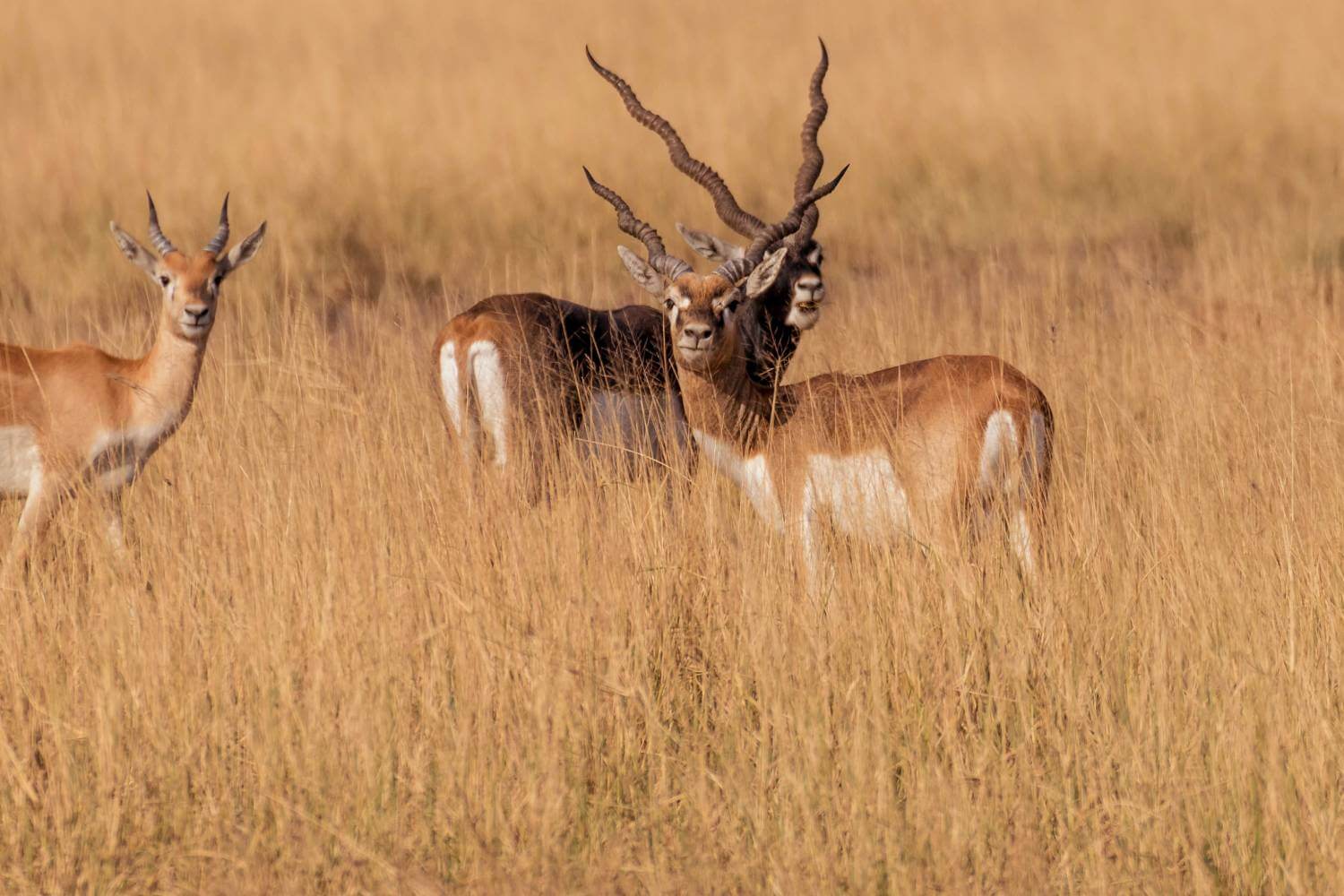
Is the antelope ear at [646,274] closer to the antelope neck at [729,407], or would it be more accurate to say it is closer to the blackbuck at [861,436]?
the blackbuck at [861,436]

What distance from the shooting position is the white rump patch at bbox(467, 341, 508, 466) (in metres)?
6.27

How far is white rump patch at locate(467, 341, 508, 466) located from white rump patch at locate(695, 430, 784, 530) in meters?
0.85

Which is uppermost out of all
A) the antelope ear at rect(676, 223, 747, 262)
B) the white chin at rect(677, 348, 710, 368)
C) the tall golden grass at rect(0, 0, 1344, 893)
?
the antelope ear at rect(676, 223, 747, 262)

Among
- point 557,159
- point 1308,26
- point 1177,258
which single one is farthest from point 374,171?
point 1308,26

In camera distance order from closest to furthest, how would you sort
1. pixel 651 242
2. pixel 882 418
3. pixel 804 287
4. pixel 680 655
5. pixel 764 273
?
1. pixel 680 655
2. pixel 882 418
3. pixel 764 273
4. pixel 651 242
5. pixel 804 287

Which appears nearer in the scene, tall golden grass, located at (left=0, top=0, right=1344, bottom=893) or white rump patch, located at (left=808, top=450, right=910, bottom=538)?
tall golden grass, located at (left=0, top=0, right=1344, bottom=893)

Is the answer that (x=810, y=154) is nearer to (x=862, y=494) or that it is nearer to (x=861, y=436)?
(x=861, y=436)

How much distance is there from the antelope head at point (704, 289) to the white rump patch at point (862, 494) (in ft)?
1.73

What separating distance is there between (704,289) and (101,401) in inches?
86.6

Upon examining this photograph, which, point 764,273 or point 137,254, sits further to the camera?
point 137,254

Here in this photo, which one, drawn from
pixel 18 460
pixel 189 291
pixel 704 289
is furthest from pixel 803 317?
pixel 18 460

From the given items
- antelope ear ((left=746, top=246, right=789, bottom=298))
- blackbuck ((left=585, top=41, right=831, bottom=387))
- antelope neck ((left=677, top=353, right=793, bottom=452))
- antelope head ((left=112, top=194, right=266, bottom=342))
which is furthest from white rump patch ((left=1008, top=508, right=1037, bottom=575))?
antelope head ((left=112, top=194, right=266, bottom=342))

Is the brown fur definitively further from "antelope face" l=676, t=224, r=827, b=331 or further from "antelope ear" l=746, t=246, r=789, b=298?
"antelope face" l=676, t=224, r=827, b=331

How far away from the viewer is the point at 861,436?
5.43 metres
